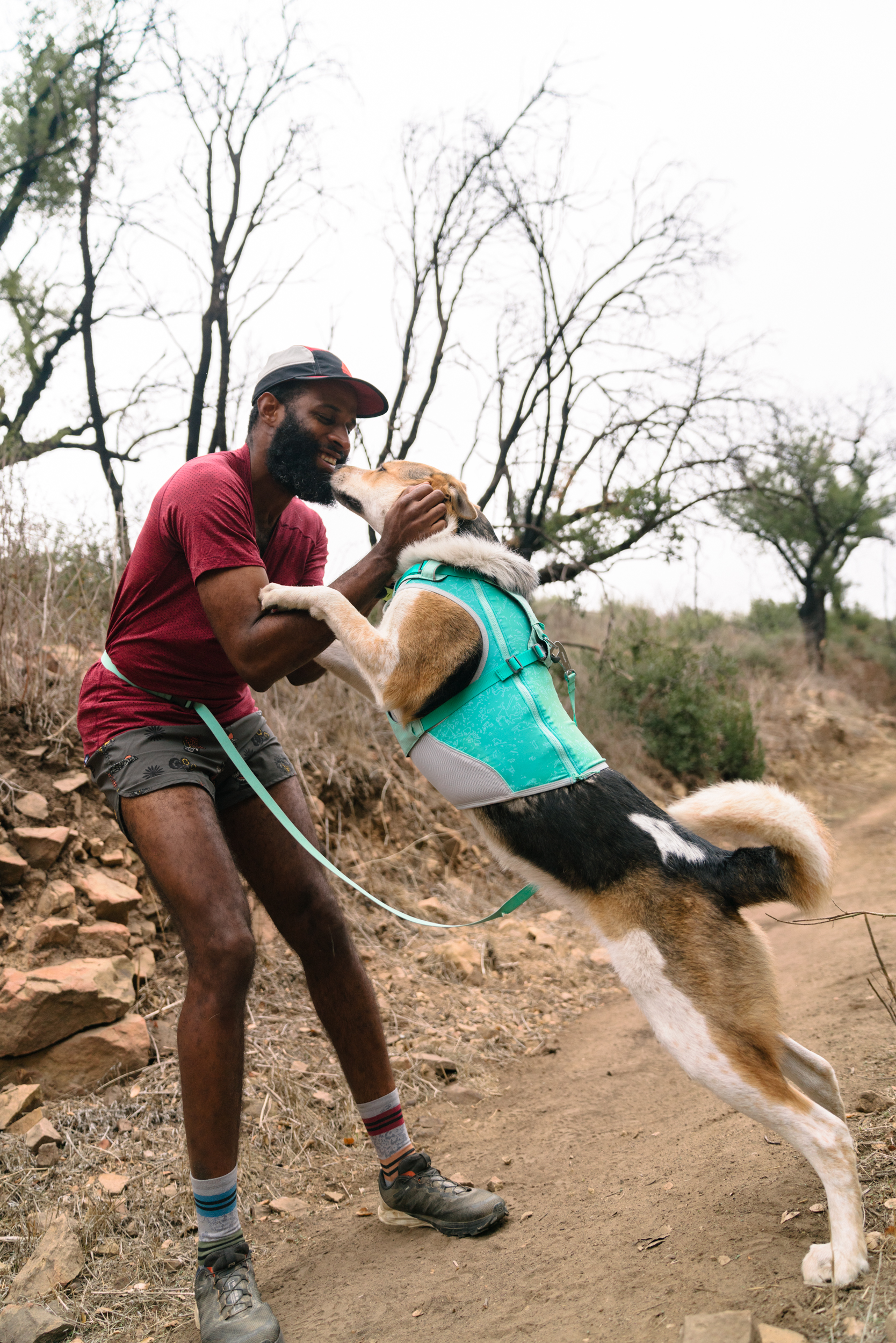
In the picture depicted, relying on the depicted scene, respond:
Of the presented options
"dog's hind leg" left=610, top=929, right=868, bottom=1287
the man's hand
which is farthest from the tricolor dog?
the man's hand

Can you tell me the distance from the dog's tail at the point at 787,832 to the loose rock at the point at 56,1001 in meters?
2.67

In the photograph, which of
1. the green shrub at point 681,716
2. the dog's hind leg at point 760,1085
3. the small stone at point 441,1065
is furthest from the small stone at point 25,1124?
the green shrub at point 681,716

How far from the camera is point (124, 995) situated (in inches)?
146

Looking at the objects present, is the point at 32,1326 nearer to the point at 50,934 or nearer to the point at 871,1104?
the point at 50,934

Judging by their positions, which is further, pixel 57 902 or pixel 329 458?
pixel 57 902

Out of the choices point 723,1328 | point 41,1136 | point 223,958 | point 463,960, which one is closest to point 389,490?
point 223,958

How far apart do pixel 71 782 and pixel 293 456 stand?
2501 millimetres

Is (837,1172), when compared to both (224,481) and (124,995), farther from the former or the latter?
(124,995)

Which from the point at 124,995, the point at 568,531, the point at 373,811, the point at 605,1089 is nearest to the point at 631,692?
the point at 568,531

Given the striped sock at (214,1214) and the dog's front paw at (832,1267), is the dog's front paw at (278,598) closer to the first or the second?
the striped sock at (214,1214)

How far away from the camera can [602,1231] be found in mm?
2496

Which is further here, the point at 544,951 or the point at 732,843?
the point at 732,843

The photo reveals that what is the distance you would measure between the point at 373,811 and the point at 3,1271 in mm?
3886

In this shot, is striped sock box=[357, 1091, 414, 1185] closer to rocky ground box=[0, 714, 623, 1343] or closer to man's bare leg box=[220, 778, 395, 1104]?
man's bare leg box=[220, 778, 395, 1104]
